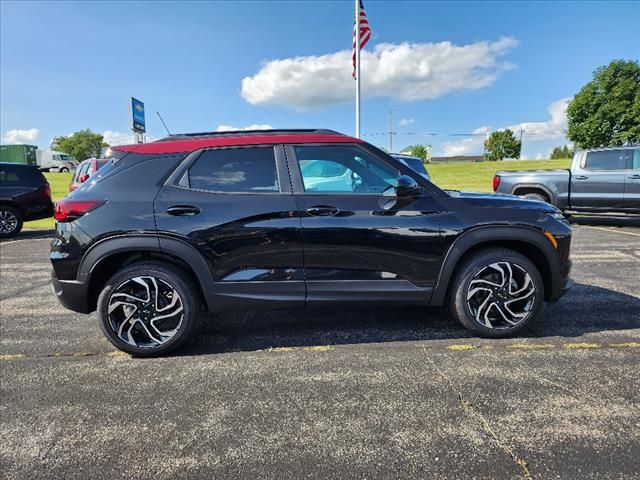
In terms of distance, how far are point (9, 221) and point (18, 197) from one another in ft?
2.06

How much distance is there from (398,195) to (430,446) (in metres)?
1.84

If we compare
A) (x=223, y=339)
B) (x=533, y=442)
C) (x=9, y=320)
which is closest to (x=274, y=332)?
(x=223, y=339)

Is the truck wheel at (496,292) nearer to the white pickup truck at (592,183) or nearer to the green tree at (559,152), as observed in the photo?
the white pickup truck at (592,183)

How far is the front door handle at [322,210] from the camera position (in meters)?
3.40

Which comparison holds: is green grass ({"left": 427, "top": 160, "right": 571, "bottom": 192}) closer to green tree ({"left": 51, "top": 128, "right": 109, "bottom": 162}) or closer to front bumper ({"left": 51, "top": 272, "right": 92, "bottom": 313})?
A: front bumper ({"left": 51, "top": 272, "right": 92, "bottom": 313})

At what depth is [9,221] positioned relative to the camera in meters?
10.6

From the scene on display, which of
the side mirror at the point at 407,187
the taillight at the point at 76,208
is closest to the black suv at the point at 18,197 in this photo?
the taillight at the point at 76,208

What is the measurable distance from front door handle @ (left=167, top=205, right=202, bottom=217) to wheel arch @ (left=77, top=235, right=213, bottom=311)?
21 cm

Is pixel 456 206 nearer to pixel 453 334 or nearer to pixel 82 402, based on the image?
pixel 453 334

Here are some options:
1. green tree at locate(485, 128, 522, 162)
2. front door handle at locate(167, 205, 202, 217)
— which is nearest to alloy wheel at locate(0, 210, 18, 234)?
front door handle at locate(167, 205, 202, 217)

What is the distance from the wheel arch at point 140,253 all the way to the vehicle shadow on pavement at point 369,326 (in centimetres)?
55

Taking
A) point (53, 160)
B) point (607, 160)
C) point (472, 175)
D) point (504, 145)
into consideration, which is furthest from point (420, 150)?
point (607, 160)

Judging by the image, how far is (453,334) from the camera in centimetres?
380

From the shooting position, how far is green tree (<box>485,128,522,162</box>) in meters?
99.9
